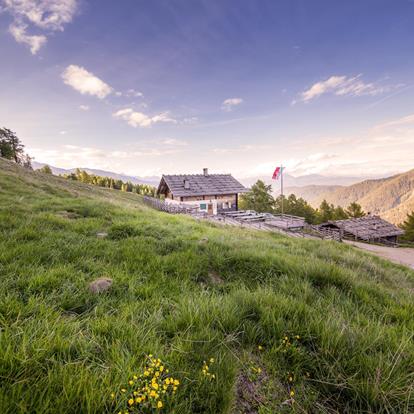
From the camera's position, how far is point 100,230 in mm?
5832

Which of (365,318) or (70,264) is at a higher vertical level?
(70,264)

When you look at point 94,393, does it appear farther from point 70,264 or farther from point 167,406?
point 70,264

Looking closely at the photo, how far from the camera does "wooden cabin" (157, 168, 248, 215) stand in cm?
3050

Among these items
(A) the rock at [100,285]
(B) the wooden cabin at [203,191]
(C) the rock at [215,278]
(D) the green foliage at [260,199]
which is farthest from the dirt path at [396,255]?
(D) the green foliage at [260,199]

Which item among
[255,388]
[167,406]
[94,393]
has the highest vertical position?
[94,393]

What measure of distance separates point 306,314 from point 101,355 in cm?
210

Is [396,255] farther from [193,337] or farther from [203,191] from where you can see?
[193,337]

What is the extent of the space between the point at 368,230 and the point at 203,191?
2687 cm

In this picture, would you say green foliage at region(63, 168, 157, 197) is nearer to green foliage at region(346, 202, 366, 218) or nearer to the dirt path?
green foliage at region(346, 202, 366, 218)

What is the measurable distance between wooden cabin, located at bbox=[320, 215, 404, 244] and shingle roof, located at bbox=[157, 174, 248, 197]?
57.7 feet

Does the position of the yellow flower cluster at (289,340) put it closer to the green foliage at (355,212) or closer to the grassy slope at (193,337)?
the grassy slope at (193,337)

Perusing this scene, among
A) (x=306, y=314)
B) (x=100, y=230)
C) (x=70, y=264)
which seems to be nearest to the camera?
(x=306, y=314)

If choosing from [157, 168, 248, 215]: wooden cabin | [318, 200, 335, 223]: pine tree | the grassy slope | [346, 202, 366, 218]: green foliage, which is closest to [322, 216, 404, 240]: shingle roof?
[157, 168, 248, 215]: wooden cabin

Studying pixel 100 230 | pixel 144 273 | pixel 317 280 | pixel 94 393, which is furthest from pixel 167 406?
pixel 100 230
